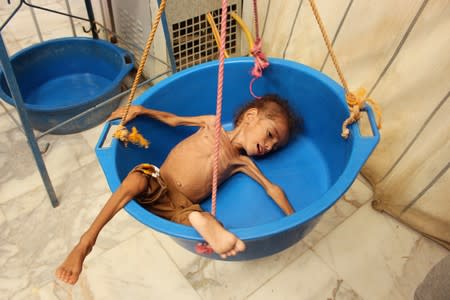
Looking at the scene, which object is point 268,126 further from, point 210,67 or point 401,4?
point 401,4

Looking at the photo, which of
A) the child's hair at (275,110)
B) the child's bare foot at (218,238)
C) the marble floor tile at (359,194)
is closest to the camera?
the child's bare foot at (218,238)

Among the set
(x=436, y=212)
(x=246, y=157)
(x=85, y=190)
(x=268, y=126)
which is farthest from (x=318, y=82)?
(x=85, y=190)

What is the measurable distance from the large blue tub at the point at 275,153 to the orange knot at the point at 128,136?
0.07 ft

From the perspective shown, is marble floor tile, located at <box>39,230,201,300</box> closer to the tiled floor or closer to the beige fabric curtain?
the tiled floor

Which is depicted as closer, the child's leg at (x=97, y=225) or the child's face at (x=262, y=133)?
the child's leg at (x=97, y=225)

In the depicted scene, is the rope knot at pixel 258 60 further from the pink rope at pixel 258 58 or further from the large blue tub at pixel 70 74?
the large blue tub at pixel 70 74

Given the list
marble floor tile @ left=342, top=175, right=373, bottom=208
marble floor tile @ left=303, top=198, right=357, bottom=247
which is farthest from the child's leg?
marble floor tile @ left=342, top=175, right=373, bottom=208

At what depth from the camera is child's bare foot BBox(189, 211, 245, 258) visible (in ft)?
2.26

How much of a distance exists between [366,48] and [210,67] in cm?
48

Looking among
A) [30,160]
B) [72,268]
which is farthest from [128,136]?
[30,160]

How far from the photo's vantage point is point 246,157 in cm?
120

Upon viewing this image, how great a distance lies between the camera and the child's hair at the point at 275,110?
45.4 inches

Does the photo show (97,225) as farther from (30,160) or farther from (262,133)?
(30,160)

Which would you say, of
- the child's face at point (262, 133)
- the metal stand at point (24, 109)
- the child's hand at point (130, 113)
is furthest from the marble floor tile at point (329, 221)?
the metal stand at point (24, 109)
